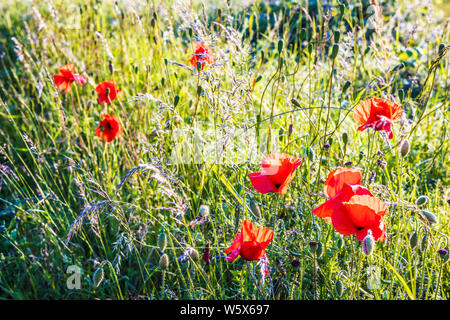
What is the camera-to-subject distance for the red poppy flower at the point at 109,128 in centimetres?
176

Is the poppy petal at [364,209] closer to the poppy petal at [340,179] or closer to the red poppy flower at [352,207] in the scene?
the red poppy flower at [352,207]

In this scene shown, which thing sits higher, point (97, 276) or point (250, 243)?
point (250, 243)

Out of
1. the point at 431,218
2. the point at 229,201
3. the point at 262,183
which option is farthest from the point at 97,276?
the point at 431,218

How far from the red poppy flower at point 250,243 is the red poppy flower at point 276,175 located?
0.11 m

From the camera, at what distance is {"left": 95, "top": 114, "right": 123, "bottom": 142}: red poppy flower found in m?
1.76

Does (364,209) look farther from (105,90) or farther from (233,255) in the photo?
(105,90)

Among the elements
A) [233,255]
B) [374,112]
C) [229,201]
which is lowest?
[229,201]

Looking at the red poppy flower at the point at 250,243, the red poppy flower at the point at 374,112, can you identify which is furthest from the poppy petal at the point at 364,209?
the red poppy flower at the point at 374,112

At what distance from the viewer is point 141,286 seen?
5.31 ft

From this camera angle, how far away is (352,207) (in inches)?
36.0

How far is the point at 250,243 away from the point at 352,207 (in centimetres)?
25

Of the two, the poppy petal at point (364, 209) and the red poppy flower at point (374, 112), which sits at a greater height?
the red poppy flower at point (374, 112)
